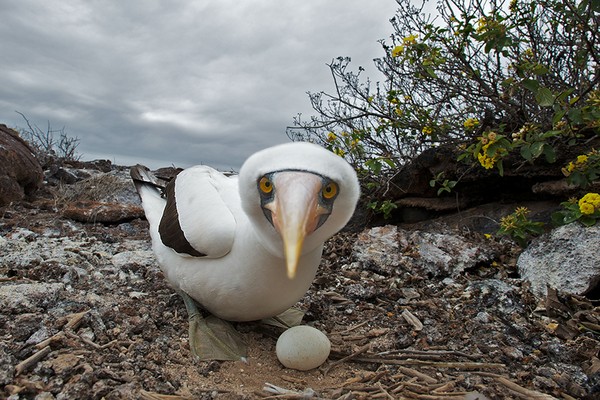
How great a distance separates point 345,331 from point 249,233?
100 cm

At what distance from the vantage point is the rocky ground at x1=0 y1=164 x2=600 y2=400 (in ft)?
6.96

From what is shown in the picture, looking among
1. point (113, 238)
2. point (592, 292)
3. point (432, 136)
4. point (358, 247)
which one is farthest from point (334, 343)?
point (113, 238)

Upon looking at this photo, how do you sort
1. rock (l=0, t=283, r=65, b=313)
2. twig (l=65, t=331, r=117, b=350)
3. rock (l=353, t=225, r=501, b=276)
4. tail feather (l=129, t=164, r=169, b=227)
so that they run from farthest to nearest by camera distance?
rock (l=353, t=225, r=501, b=276) < tail feather (l=129, t=164, r=169, b=227) < rock (l=0, t=283, r=65, b=313) < twig (l=65, t=331, r=117, b=350)

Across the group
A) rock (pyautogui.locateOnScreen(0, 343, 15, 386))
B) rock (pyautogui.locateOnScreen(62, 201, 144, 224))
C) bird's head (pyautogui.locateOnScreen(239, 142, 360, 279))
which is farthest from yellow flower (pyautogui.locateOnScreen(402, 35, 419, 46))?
rock (pyautogui.locateOnScreen(62, 201, 144, 224))

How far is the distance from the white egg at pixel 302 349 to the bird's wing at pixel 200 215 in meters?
0.55

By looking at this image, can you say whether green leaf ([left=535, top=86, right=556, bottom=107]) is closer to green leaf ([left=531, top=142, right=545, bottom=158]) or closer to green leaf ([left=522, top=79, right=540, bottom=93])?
green leaf ([left=522, top=79, right=540, bottom=93])

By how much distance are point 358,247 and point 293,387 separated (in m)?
1.93

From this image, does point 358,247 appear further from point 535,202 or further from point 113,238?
point 113,238

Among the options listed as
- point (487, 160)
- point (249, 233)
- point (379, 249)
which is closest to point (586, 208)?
point (487, 160)

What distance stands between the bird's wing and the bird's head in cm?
44

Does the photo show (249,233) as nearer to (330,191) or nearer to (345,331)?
(330,191)

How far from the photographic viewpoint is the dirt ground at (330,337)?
210cm

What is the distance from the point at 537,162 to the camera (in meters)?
4.50

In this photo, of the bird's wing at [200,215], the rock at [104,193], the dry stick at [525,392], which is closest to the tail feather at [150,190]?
the bird's wing at [200,215]
